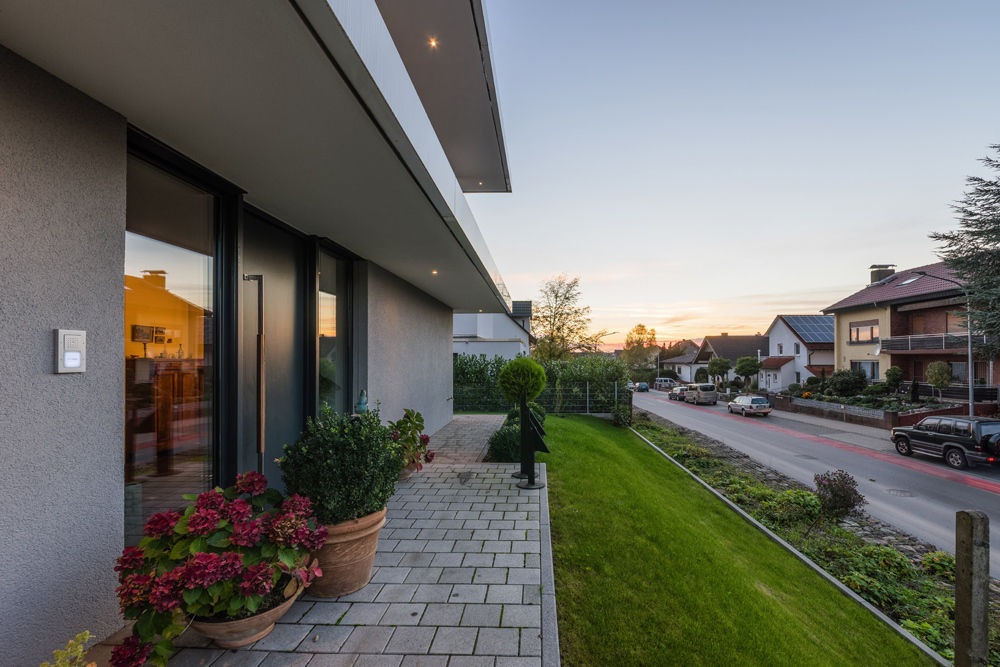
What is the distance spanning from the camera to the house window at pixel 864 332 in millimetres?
26312

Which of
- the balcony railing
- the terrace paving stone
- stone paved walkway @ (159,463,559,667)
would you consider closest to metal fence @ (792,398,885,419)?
the balcony railing

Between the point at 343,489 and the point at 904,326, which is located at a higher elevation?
the point at 904,326

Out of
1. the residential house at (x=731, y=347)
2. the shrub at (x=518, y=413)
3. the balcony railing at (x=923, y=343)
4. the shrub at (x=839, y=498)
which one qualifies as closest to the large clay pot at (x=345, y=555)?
the shrub at (x=518, y=413)

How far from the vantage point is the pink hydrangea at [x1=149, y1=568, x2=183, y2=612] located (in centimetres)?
200

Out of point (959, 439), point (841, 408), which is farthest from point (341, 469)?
point (841, 408)

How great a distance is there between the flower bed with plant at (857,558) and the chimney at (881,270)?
90.4 ft

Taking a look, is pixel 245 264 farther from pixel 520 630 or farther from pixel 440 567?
pixel 520 630

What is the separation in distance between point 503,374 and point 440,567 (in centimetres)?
415

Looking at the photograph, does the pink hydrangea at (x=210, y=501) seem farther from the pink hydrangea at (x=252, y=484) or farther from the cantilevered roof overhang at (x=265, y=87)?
the cantilevered roof overhang at (x=265, y=87)

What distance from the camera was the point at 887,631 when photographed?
13.5ft

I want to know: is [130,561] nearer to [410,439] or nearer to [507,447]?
[410,439]

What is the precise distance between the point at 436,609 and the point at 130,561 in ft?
5.77

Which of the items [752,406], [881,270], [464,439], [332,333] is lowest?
[752,406]

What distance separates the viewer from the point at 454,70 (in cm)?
722
